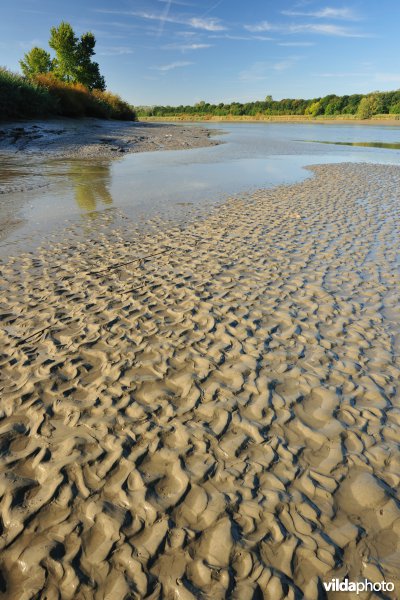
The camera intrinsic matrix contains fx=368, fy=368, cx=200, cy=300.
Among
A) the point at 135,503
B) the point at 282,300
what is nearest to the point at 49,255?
the point at 282,300

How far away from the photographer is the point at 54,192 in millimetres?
13172

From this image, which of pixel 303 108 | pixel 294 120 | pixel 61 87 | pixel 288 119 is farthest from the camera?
pixel 303 108

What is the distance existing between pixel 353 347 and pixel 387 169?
65.0 feet

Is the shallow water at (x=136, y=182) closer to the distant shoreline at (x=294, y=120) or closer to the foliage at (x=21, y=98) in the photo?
the foliage at (x=21, y=98)

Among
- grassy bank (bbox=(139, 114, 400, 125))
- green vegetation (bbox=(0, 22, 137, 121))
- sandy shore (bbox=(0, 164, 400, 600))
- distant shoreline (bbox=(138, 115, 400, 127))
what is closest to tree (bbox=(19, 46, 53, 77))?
green vegetation (bbox=(0, 22, 137, 121))

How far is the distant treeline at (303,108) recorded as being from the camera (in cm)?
8562

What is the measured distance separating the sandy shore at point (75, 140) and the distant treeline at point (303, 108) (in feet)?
240

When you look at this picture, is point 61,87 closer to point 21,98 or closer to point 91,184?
point 21,98

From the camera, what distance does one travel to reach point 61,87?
33656mm

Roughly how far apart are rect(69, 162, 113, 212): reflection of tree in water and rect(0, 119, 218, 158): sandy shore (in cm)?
366

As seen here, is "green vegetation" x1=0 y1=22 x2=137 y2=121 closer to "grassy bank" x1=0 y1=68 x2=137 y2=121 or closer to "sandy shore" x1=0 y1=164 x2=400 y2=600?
"grassy bank" x1=0 y1=68 x2=137 y2=121

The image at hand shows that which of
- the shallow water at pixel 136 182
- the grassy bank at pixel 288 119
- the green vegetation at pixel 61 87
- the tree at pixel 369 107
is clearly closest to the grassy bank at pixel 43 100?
the green vegetation at pixel 61 87

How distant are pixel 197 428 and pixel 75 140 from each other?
25.9 meters

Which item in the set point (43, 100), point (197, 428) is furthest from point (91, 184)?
point (43, 100)
